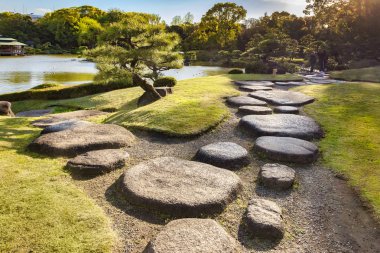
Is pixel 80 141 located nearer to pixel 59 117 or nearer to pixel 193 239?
pixel 193 239

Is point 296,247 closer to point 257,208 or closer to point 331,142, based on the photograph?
point 257,208

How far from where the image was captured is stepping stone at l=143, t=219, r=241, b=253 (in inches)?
110

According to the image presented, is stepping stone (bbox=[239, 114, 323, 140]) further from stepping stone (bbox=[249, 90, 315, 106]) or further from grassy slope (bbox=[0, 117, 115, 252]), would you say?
grassy slope (bbox=[0, 117, 115, 252])

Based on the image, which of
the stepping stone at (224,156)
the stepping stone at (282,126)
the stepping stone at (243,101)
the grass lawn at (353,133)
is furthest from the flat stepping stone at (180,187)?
the stepping stone at (243,101)

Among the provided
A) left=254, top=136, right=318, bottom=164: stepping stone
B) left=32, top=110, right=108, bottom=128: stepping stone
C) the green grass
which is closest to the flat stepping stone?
left=254, top=136, right=318, bottom=164: stepping stone

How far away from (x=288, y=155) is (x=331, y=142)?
5.26ft

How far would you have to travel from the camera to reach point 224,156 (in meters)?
5.00

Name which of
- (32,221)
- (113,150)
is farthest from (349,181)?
(32,221)

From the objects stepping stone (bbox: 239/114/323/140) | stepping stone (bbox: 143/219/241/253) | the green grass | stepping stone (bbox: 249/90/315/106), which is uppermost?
the green grass

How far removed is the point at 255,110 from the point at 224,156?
124 inches

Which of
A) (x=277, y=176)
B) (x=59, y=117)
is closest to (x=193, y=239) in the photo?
(x=277, y=176)

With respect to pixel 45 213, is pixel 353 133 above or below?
above

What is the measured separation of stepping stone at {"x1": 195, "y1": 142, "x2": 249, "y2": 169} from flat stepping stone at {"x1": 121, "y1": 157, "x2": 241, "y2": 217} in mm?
326

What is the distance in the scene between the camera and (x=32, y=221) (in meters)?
3.20
